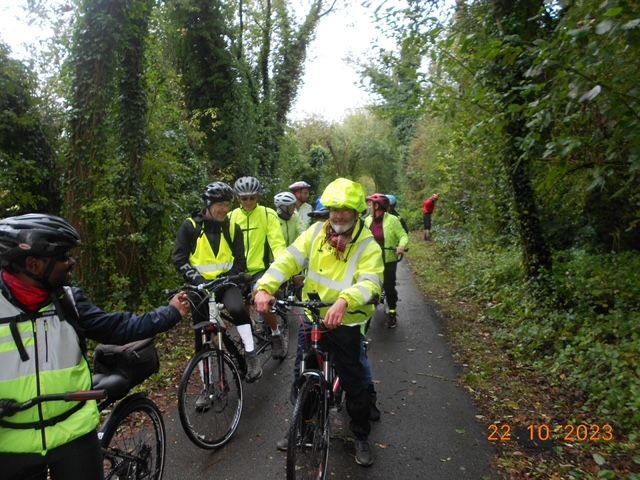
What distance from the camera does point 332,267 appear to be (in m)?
3.61

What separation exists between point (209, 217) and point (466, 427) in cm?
341

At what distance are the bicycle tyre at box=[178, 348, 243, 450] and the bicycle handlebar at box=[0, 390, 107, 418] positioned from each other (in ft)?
5.74

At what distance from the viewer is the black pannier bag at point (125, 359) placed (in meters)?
2.70

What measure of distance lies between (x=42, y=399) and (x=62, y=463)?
365 millimetres

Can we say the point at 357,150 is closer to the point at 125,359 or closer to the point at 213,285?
the point at 213,285

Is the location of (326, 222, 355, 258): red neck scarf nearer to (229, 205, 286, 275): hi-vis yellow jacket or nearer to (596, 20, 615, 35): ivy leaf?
(596, 20, 615, 35): ivy leaf

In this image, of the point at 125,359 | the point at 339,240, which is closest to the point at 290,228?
the point at 339,240

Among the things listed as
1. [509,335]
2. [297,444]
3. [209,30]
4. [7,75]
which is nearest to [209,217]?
[297,444]

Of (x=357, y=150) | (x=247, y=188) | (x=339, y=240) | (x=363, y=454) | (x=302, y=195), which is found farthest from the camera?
(x=357, y=150)

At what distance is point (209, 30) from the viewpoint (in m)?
14.0

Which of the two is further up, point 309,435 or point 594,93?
point 594,93

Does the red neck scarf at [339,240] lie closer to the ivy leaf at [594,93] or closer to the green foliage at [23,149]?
the ivy leaf at [594,93]

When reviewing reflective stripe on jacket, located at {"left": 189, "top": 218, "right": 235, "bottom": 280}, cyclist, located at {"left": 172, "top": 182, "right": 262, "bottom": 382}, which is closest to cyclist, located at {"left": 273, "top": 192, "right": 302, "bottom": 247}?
cyclist, located at {"left": 172, "top": 182, "right": 262, "bottom": 382}

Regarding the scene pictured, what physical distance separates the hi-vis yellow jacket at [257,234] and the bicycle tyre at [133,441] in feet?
9.12
